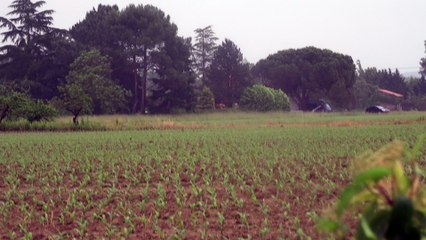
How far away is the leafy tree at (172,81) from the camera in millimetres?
46188

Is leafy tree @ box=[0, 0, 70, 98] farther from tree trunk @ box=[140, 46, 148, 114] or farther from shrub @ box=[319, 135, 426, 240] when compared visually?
shrub @ box=[319, 135, 426, 240]

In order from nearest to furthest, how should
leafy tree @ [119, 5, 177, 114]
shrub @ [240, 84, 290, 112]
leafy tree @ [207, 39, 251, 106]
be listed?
leafy tree @ [119, 5, 177, 114] → shrub @ [240, 84, 290, 112] → leafy tree @ [207, 39, 251, 106]

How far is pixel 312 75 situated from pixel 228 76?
29.1ft

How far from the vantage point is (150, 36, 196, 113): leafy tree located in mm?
46188

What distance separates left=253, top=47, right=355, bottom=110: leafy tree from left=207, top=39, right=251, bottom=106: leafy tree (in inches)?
172

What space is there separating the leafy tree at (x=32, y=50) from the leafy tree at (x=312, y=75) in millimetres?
24364

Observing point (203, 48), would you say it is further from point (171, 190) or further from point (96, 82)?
point (171, 190)

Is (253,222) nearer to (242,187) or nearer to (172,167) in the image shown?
(242,187)

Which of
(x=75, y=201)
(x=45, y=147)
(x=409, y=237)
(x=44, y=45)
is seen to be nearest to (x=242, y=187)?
(x=75, y=201)

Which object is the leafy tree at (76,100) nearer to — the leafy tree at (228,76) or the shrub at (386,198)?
the leafy tree at (228,76)

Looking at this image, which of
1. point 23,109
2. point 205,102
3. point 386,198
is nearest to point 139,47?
point 205,102

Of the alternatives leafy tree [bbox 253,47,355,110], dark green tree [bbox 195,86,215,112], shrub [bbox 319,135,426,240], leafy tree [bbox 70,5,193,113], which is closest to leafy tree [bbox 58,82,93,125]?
leafy tree [bbox 70,5,193,113]

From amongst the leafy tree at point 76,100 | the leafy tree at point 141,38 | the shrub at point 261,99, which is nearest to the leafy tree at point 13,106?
the leafy tree at point 76,100

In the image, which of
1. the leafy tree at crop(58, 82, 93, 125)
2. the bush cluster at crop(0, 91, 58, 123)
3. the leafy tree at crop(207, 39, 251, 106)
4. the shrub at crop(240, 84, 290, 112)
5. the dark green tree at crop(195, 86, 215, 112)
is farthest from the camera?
the leafy tree at crop(207, 39, 251, 106)
